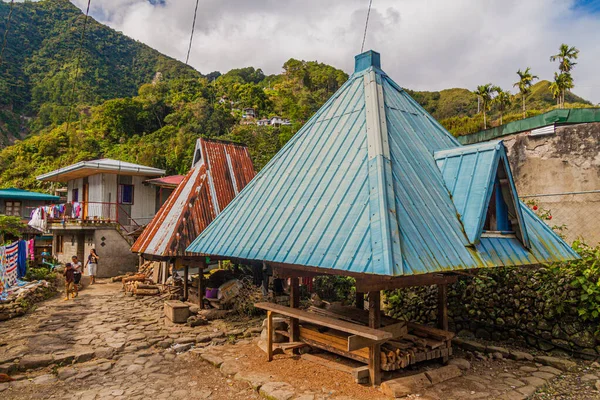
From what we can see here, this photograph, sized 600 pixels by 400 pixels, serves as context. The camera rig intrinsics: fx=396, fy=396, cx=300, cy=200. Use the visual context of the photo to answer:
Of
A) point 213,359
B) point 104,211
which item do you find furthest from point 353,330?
point 104,211

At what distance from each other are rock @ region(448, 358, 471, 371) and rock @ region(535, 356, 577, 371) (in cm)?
156

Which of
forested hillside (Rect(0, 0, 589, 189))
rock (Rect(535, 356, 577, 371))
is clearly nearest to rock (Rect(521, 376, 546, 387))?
rock (Rect(535, 356, 577, 371))

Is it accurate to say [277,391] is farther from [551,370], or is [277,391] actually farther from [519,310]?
[519,310]

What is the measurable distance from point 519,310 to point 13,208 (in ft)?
121

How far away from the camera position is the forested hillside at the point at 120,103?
4522 cm

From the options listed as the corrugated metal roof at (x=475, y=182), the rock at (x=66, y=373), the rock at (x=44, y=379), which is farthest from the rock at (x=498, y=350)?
the rock at (x=44, y=379)

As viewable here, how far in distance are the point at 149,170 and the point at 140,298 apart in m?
11.5

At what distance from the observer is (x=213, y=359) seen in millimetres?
8570

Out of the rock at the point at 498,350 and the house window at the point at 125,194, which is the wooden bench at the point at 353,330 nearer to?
the rock at the point at 498,350

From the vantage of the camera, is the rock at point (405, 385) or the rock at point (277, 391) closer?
the rock at point (405, 385)

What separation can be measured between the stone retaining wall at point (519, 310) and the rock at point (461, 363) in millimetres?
2108

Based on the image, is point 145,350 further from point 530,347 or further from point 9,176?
point 9,176

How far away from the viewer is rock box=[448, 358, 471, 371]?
7.55 metres

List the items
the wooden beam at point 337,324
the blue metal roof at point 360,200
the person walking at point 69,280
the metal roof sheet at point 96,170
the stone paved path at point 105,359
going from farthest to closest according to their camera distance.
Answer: the metal roof sheet at point 96,170, the person walking at point 69,280, the stone paved path at point 105,359, the wooden beam at point 337,324, the blue metal roof at point 360,200
